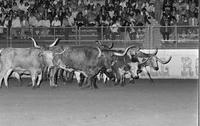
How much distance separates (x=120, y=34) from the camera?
20.1m

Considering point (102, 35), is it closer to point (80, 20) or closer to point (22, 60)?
point (80, 20)

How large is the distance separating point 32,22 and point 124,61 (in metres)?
6.15

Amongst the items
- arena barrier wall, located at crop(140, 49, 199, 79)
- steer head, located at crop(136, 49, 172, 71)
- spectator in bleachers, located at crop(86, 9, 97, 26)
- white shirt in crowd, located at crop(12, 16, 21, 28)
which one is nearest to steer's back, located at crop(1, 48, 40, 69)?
steer head, located at crop(136, 49, 172, 71)

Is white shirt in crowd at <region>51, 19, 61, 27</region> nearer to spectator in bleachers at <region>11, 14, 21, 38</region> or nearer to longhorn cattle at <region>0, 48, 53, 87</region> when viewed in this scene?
spectator in bleachers at <region>11, 14, 21, 38</region>

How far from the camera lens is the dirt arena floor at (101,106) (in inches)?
390

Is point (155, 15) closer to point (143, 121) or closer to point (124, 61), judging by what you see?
point (124, 61)

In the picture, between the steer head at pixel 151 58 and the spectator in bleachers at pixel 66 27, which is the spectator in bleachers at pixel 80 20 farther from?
the steer head at pixel 151 58

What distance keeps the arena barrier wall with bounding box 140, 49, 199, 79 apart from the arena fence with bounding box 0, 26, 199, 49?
0.47 meters

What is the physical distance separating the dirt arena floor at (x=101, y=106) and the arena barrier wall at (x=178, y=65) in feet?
9.72

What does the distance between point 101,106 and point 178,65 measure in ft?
31.2

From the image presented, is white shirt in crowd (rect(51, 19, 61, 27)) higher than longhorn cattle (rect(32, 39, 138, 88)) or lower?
higher

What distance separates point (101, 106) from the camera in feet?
40.0

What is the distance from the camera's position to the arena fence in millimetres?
20078

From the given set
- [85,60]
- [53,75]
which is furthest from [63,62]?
[85,60]
